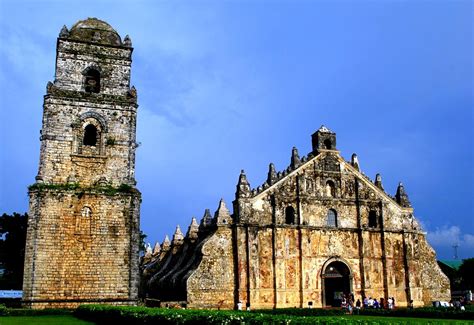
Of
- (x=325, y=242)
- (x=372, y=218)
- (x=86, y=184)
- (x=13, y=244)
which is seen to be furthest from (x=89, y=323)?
(x=13, y=244)

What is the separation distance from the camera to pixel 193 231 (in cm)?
3788

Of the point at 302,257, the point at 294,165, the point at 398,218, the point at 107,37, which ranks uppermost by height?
the point at 107,37

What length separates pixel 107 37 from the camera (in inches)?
1177

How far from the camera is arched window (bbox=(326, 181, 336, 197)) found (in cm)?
3441

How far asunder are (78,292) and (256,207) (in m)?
12.2

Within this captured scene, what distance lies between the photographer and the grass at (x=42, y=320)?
64.2 ft

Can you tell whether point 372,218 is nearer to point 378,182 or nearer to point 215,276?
point 378,182

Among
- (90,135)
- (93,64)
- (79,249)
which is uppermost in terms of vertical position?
(93,64)

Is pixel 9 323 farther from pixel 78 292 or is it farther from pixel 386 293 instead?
pixel 386 293

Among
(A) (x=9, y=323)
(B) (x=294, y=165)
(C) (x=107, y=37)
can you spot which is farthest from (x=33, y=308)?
(B) (x=294, y=165)

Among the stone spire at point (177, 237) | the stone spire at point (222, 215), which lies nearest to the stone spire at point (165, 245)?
the stone spire at point (177, 237)

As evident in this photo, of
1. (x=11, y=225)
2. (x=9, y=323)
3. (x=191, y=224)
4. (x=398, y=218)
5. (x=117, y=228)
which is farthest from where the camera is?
(x=11, y=225)

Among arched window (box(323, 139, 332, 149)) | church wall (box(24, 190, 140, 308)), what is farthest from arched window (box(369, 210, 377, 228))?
Result: church wall (box(24, 190, 140, 308))

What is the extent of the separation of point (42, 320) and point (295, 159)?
62.6ft
